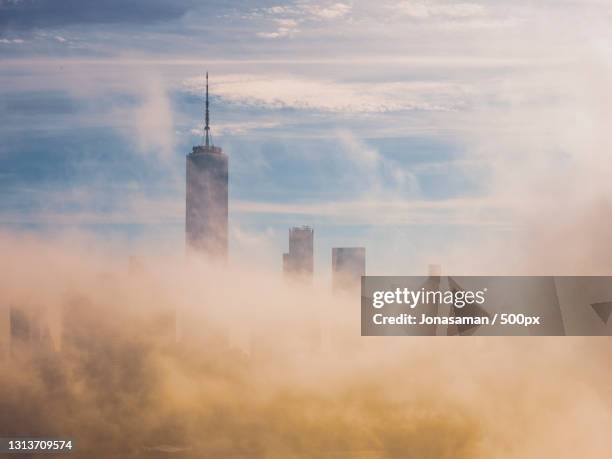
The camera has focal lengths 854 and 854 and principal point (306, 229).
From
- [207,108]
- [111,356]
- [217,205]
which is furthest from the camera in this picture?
[111,356]

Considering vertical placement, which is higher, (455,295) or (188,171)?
(188,171)

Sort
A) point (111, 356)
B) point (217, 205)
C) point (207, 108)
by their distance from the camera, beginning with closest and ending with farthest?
point (207, 108) → point (217, 205) → point (111, 356)

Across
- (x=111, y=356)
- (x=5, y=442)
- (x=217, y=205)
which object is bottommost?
(x=5, y=442)

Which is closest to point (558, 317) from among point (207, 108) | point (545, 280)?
point (545, 280)

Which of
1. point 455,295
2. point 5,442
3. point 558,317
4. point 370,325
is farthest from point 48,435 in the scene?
point 558,317

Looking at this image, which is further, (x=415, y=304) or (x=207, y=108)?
(x=207, y=108)

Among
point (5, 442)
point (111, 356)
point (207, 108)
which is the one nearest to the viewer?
point (5, 442)

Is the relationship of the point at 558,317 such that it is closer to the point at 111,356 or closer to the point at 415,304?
the point at 415,304

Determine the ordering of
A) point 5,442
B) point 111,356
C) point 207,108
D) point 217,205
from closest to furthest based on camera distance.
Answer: point 5,442
point 207,108
point 217,205
point 111,356

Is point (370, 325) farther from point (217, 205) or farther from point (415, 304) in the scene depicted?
point (217, 205)
